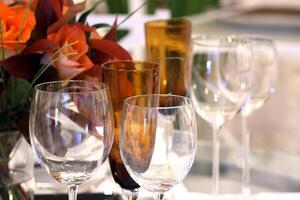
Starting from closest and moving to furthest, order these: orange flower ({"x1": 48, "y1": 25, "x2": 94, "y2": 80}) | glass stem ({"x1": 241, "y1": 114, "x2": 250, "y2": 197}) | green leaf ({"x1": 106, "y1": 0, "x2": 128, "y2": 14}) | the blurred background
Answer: orange flower ({"x1": 48, "y1": 25, "x2": 94, "y2": 80}) → glass stem ({"x1": 241, "y1": 114, "x2": 250, "y2": 197}) → the blurred background → green leaf ({"x1": 106, "y1": 0, "x2": 128, "y2": 14})

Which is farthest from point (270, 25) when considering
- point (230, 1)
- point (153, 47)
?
point (153, 47)

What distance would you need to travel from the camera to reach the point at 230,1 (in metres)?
6.67

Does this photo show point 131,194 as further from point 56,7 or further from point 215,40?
point 215,40

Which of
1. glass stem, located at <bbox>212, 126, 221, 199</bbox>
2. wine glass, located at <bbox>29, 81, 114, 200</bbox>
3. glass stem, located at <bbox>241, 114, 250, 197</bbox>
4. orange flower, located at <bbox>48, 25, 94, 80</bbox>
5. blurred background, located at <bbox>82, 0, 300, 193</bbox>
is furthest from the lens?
blurred background, located at <bbox>82, 0, 300, 193</bbox>

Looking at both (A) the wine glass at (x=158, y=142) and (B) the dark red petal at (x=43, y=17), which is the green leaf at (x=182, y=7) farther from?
(A) the wine glass at (x=158, y=142)

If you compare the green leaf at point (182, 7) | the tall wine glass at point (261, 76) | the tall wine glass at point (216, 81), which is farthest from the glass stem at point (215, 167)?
the green leaf at point (182, 7)

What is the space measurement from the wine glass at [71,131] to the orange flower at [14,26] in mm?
89

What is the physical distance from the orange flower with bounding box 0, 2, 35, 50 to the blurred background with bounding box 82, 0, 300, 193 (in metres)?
0.55

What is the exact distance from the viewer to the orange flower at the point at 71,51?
78 cm

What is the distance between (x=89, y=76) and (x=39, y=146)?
6.5 inches

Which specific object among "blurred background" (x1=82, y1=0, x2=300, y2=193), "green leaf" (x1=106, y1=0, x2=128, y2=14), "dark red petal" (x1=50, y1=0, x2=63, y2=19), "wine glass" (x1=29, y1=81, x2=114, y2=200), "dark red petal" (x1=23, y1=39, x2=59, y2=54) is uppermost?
"dark red petal" (x1=50, y1=0, x2=63, y2=19)

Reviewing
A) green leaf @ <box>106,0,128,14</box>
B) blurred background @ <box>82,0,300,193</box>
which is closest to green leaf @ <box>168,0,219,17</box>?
blurred background @ <box>82,0,300,193</box>

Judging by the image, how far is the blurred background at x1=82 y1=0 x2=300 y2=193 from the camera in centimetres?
127

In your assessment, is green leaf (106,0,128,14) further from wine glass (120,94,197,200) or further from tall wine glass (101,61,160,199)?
wine glass (120,94,197,200)
